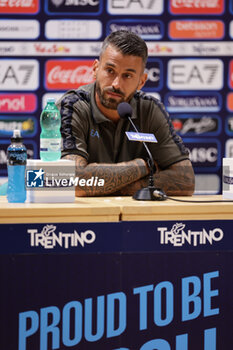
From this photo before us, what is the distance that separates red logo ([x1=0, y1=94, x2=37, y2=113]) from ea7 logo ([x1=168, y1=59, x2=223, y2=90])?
115cm

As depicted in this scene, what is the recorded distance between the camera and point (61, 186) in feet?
5.36

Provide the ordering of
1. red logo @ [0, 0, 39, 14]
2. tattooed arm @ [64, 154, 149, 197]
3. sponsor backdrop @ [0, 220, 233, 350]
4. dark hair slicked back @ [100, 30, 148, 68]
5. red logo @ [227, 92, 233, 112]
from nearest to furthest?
sponsor backdrop @ [0, 220, 233, 350] < tattooed arm @ [64, 154, 149, 197] < dark hair slicked back @ [100, 30, 148, 68] < red logo @ [0, 0, 39, 14] < red logo @ [227, 92, 233, 112]

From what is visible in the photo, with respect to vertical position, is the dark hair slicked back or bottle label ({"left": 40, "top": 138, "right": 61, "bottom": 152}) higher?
the dark hair slicked back

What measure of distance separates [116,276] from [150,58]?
8.30ft

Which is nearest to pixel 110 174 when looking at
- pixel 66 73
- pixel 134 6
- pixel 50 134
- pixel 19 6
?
pixel 50 134

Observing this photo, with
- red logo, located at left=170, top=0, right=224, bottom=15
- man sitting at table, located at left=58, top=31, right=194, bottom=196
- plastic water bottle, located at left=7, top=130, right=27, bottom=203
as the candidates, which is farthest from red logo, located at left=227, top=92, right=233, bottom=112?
plastic water bottle, located at left=7, top=130, right=27, bottom=203

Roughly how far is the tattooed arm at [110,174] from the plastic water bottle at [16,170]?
1.38 feet

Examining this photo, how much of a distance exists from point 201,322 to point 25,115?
102 inches

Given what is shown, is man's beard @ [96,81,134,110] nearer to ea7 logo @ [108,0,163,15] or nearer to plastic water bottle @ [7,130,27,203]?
plastic water bottle @ [7,130,27,203]

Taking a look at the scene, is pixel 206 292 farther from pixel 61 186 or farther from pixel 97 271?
pixel 61 186

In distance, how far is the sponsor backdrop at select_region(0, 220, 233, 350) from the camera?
1.50 m

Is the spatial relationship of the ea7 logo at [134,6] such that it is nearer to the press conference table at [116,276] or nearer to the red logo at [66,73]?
the red logo at [66,73]

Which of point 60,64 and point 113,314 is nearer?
point 113,314

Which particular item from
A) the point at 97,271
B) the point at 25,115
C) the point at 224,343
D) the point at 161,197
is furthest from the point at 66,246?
the point at 25,115
